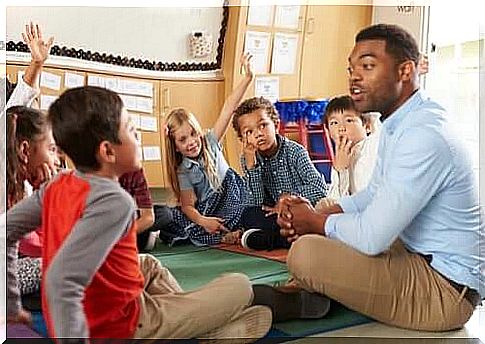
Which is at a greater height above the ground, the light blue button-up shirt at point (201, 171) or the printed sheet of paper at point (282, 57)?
the printed sheet of paper at point (282, 57)

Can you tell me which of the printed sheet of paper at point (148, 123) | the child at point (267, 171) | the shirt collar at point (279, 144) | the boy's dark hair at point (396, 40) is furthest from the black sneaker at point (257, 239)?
the boy's dark hair at point (396, 40)

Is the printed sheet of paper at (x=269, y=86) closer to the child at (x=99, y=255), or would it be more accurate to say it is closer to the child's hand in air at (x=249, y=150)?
the child's hand in air at (x=249, y=150)

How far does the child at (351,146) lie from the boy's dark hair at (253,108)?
79mm

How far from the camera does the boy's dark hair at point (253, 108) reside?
1.18 meters

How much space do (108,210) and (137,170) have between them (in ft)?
0.28

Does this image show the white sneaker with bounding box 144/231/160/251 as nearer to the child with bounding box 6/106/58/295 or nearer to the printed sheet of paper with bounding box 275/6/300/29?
the child with bounding box 6/106/58/295

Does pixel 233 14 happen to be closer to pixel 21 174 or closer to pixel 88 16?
pixel 88 16

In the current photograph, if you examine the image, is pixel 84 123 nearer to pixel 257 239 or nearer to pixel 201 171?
pixel 201 171

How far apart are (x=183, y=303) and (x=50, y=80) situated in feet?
1.21

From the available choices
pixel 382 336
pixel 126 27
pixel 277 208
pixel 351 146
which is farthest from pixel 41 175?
pixel 382 336

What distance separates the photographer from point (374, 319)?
1.23 meters

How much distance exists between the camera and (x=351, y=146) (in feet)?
3.93

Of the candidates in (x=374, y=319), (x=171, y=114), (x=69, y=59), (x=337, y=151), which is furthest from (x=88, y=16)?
(x=374, y=319)

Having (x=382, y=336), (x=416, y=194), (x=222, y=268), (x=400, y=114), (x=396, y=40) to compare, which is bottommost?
(x=382, y=336)
